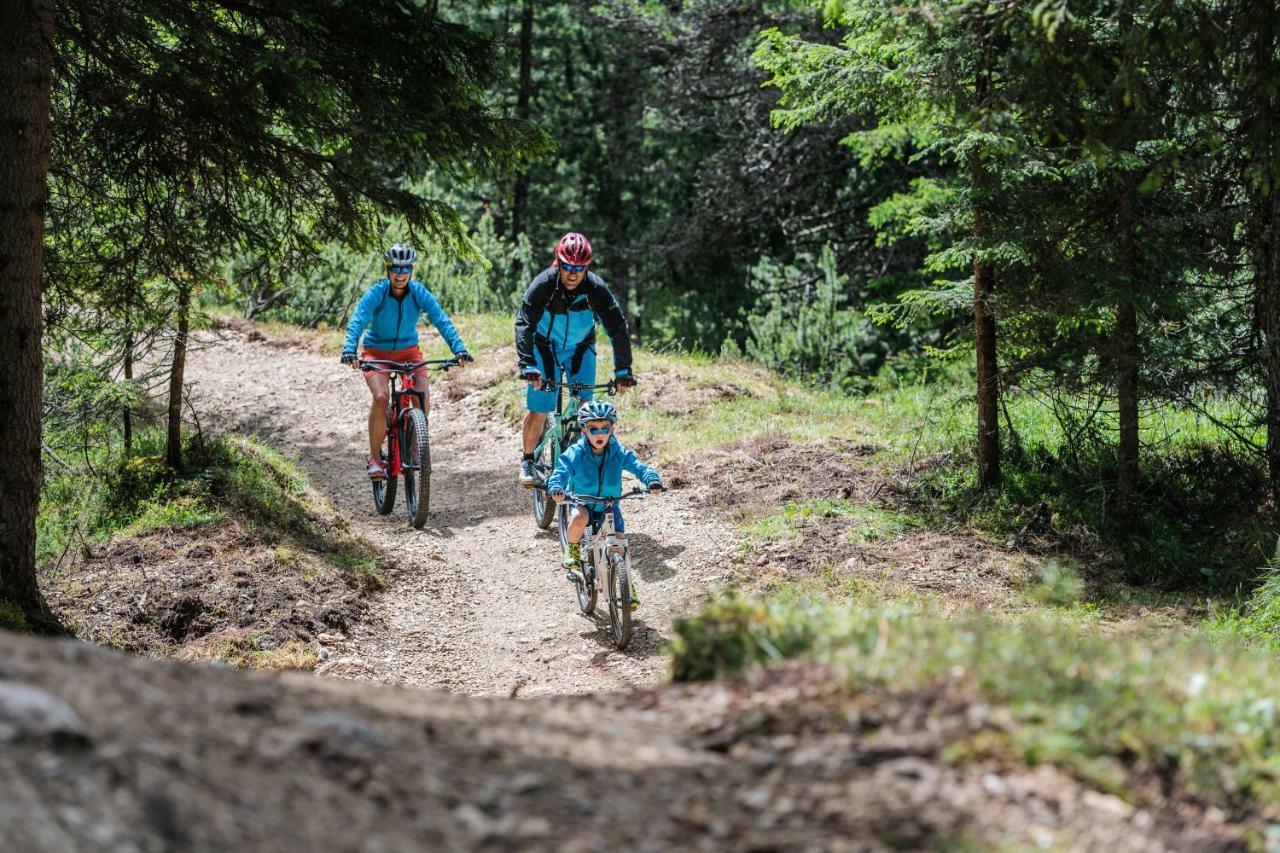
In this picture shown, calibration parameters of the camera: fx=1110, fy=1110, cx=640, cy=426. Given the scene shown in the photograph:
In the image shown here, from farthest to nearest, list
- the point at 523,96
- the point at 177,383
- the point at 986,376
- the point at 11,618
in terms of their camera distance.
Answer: the point at 523,96, the point at 986,376, the point at 177,383, the point at 11,618

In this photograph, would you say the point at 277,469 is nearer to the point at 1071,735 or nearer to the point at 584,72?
the point at 1071,735

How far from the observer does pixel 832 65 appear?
9.71 meters

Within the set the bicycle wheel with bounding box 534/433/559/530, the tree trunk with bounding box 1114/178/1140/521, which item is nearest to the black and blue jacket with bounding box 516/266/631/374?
the bicycle wheel with bounding box 534/433/559/530

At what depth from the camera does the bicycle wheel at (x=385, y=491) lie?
1137 centimetres

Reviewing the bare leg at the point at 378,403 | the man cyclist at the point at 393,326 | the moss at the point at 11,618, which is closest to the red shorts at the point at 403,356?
the man cyclist at the point at 393,326

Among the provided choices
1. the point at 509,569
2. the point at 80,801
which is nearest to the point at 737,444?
the point at 509,569

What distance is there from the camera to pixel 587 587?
8.80 meters

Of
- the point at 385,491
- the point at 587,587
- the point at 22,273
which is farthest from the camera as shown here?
the point at 385,491

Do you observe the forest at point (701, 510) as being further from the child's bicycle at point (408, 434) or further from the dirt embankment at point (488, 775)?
the child's bicycle at point (408, 434)

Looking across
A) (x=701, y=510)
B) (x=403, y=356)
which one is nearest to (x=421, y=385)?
(x=403, y=356)

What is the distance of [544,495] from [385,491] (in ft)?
6.19

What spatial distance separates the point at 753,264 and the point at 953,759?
803 inches

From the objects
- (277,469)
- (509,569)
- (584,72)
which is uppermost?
(584,72)

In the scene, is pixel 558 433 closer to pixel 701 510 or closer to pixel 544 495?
pixel 544 495
